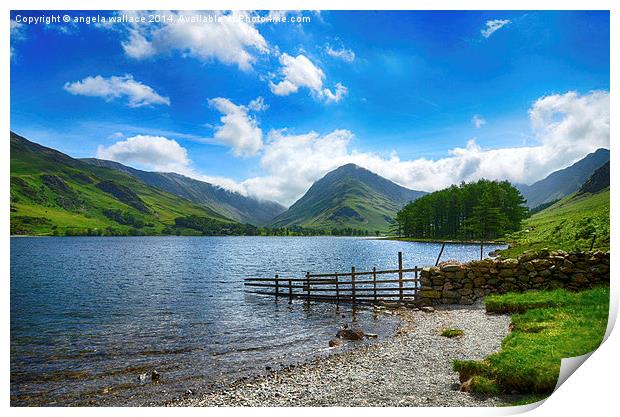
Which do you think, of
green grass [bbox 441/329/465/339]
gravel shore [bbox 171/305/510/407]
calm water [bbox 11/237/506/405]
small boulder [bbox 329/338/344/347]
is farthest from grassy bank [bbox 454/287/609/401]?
calm water [bbox 11/237/506/405]

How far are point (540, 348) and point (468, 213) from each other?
3652 inches

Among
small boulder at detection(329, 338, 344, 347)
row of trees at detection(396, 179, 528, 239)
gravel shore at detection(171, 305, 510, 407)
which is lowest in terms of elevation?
small boulder at detection(329, 338, 344, 347)

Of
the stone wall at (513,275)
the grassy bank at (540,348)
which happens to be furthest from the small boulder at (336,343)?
the stone wall at (513,275)

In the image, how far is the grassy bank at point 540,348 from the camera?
9633mm

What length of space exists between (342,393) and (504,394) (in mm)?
4077

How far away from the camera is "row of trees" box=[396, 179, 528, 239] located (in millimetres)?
73938

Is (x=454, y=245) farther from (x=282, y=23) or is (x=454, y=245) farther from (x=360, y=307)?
(x=282, y=23)

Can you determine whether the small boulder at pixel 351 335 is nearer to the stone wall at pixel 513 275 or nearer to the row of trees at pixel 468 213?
the stone wall at pixel 513 275

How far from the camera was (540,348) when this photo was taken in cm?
1052

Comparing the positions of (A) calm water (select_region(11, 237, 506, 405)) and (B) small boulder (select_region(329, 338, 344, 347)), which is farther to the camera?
(B) small boulder (select_region(329, 338, 344, 347))

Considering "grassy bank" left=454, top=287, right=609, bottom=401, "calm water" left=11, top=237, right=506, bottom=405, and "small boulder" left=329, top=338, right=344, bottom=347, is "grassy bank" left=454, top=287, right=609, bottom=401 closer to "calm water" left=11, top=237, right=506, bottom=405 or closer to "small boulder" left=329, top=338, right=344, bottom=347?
"small boulder" left=329, top=338, right=344, bottom=347

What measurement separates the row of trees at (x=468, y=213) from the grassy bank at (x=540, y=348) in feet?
A: 158

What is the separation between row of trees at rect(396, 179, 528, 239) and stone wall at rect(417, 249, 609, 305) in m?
38.9
